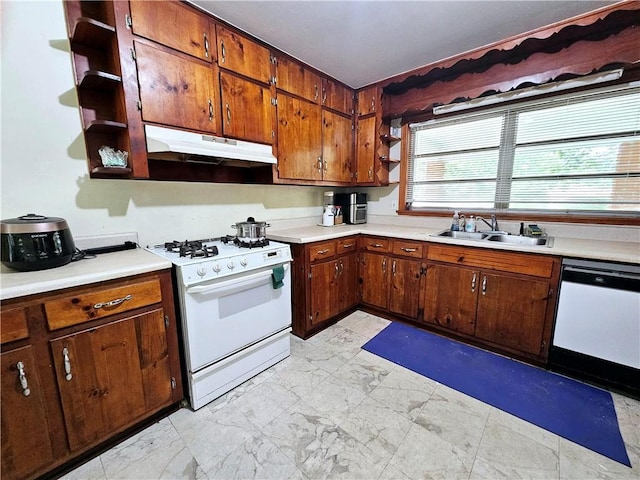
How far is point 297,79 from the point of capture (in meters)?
2.44

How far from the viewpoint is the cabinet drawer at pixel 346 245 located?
2619mm

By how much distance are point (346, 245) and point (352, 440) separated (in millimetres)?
1629

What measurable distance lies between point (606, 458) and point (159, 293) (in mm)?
2457

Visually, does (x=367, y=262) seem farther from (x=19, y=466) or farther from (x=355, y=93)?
(x=19, y=466)

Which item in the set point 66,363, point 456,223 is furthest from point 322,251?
point 66,363

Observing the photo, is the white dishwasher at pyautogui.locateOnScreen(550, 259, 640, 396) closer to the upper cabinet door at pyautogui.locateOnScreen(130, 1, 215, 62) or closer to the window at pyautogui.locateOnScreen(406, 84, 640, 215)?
the window at pyautogui.locateOnScreen(406, 84, 640, 215)

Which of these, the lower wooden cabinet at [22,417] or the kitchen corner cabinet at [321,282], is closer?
the lower wooden cabinet at [22,417]

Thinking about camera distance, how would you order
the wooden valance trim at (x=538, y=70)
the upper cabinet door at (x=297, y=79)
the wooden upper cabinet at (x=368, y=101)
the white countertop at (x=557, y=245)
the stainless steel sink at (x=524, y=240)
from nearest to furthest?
the white countertop at (x=557, y=245), the wooden valance trim at (x=538, y=70), the stainless steel sink at (x=524, y=240), the upper cabinet door at (x=297, y=79), the wooden upper cabinet at (x=368, y=101)

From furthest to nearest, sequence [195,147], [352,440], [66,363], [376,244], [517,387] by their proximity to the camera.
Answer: [376,244] < [517,387] < [195,147] < [352,440] < [66,363]

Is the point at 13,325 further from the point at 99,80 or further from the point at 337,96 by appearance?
the point at 337,96

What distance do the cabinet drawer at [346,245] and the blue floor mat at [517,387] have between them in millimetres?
884

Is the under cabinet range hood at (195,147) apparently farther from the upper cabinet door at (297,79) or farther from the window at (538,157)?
the window at (538,157)

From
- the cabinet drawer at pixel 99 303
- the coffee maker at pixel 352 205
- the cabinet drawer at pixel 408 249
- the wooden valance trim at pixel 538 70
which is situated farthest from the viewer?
the coffee maker at pixel 352 205

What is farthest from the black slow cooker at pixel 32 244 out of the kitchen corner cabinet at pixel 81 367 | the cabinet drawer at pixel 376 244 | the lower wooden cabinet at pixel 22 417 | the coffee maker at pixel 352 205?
the coffee maker at pixel 352 205
